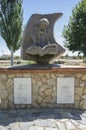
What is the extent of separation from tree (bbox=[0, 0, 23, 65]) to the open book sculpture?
1032cm

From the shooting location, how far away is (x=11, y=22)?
55.2 feet

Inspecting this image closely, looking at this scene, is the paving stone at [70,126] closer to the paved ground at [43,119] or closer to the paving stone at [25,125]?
the paved ground at [43,119]

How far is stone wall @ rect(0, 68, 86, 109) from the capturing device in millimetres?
6137

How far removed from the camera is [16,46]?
16953mm

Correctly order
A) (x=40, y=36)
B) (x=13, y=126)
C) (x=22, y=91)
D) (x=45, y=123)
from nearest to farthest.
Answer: (x=13, y=126) → (x=45, y=123) → (x=22, y=91) → (x=40, y=36)

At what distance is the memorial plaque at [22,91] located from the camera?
6.14m

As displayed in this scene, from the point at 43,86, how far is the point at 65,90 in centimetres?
59

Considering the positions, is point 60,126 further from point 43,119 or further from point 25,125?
point 25,125

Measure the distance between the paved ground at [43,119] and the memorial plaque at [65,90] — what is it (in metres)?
0.28

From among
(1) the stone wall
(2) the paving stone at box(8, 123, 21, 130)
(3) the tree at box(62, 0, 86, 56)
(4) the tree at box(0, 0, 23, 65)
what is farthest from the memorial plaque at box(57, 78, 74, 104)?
(4) the tree at box(0, 0, 23, 65)

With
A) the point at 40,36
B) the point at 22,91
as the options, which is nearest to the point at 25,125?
the point at 22,91

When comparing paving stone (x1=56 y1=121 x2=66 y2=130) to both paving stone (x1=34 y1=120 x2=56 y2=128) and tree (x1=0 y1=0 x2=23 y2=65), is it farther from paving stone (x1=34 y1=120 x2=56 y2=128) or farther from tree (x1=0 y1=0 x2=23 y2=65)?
tree (x1=0 y1=0 x2=23 y2=65)

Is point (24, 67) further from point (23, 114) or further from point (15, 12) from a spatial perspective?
point (15, 12)

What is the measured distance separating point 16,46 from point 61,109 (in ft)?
37.2
